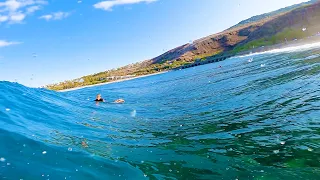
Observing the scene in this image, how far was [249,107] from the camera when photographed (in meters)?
20.3

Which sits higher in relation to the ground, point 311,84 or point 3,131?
point 3,131

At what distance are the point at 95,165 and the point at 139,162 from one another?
198cm

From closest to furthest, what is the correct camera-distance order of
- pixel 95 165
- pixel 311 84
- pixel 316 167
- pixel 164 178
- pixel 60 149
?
pixel 316 167
pixel 164 178
pixel 95 165
pixel 60 149
pixel 311 84

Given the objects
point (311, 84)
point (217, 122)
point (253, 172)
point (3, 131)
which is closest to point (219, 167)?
point (253, 172)

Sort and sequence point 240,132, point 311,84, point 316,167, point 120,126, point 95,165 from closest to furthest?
1. point 316,167
2. point 95,165
3. point 240,132
4. point 120,126
5. point 311,84

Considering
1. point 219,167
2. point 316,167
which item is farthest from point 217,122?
point 316,167

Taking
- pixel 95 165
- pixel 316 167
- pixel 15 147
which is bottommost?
pixel 316 167

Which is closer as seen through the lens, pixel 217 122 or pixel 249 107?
pixel 217 122

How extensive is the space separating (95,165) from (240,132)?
8.49m

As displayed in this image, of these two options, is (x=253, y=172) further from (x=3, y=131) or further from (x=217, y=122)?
(x=3, y=131)

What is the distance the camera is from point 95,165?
1060 cm

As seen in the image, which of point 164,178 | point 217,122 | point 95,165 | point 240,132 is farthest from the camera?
point 217,122

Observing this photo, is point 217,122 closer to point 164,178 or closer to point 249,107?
point 249,107

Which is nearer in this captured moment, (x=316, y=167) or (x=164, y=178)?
(x=316, y=167)
